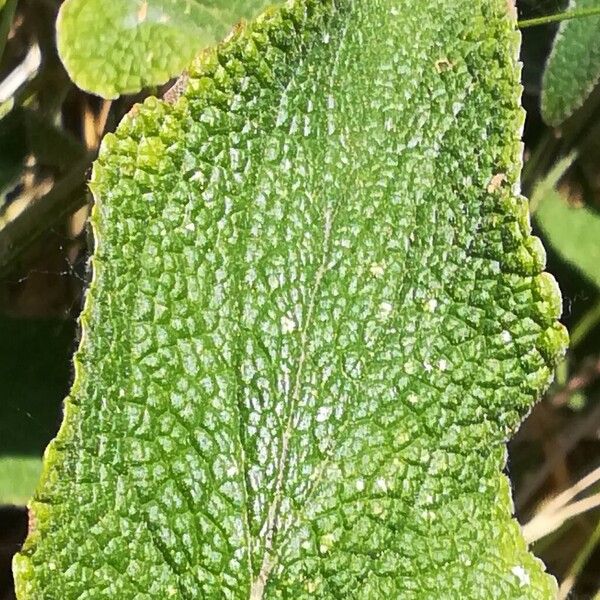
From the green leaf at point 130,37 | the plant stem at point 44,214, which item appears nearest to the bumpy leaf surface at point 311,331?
the green leaf at point 130,37

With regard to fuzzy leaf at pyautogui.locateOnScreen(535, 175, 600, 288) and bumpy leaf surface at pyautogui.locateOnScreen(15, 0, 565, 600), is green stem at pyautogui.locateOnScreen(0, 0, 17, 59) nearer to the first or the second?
bumpy leaf surface at pyautogui.locateOnScreen(15, 0, 565, 600)

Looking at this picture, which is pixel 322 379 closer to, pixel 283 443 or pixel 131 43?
pixel 283 443

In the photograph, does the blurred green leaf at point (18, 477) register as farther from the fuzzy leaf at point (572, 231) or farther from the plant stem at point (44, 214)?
the fuzzy leaf at point (572, 231)

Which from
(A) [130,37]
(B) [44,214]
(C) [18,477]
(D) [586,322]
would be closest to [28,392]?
(C) [18,477]

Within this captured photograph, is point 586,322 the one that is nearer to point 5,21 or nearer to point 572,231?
point 572,231

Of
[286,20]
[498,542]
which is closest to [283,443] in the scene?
[498,542]

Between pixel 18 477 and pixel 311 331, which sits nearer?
pixel 311 331
